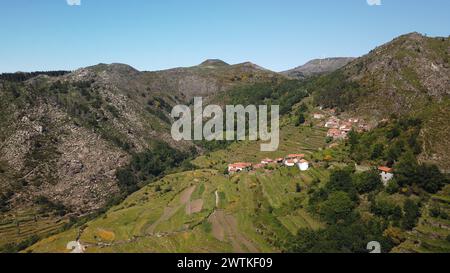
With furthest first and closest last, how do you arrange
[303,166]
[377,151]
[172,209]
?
[303,166]
[377,151]
[172,209]

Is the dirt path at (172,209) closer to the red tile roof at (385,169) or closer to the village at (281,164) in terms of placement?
the village at (281,164)

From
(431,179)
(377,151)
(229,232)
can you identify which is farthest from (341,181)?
(229,232)

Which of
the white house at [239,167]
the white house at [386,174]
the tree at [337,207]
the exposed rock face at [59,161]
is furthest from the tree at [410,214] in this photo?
the exposed rock face at [59,161]

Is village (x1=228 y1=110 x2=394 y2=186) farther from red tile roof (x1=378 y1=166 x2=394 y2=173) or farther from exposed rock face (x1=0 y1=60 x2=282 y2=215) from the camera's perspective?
exposed rock face (x1=0 y1=60 x2=282 y2=215)

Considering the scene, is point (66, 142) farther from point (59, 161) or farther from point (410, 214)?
point (410, 214)

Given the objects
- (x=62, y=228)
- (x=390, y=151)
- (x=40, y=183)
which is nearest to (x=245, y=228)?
(x=390, y=151)
